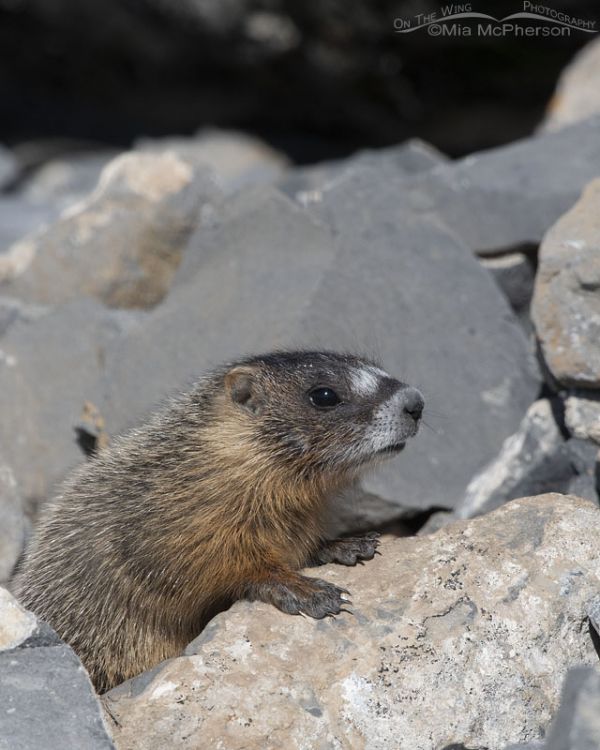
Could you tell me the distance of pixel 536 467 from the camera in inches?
220

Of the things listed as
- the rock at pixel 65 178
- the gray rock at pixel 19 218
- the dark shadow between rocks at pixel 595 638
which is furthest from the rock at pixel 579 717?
the rock at pixel 65 178

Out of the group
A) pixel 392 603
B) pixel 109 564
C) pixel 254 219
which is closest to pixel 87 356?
pixel 254 219

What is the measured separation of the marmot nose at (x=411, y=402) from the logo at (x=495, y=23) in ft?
25.1

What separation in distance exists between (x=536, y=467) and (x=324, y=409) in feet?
4.29

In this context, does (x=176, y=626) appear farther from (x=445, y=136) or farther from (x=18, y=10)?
(x=18, y=10)

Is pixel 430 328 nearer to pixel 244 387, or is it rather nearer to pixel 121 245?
pixel 244 387

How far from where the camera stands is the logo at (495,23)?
11.6 metres

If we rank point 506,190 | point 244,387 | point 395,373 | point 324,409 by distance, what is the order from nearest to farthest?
point 324,409 < point 244,387 < point 395,373 < point 506,190

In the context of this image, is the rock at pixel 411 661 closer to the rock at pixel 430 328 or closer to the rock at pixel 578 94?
the rock at pixel 430 328

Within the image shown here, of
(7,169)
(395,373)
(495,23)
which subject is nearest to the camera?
(395,373)

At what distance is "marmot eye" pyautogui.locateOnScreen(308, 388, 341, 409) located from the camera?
5039 mm

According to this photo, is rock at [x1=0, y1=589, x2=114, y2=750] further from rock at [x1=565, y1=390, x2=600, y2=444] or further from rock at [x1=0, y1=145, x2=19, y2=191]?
rock at [x1=0, y1=145, x2=19, y2=191]

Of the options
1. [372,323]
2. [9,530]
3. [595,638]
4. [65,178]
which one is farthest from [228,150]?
[595,638]

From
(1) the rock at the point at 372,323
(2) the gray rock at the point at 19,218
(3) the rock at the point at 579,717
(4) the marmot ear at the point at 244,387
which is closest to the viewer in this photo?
(3) the rock at the point at 579,717
